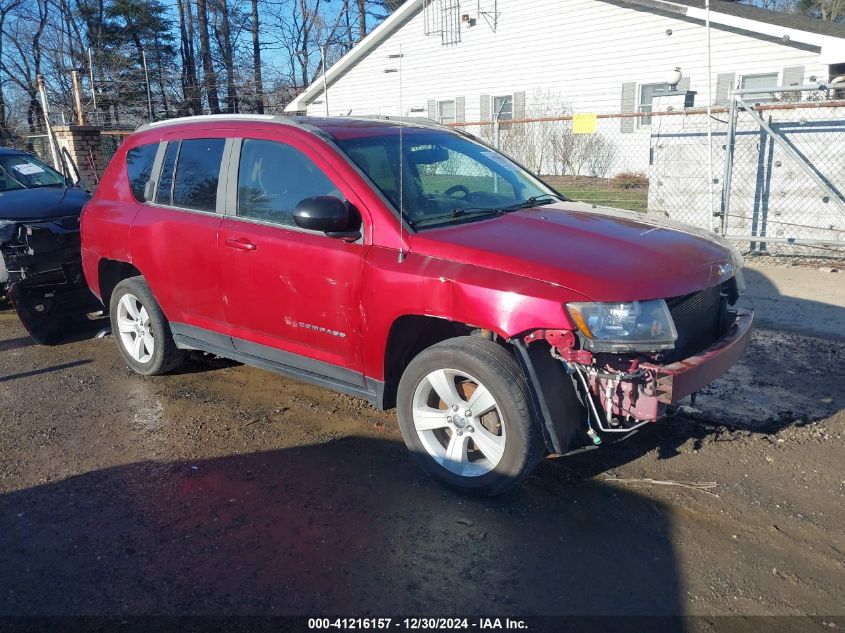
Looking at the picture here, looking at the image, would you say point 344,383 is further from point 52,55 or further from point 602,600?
point 52,55

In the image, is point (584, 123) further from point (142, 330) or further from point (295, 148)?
point (142, 330)

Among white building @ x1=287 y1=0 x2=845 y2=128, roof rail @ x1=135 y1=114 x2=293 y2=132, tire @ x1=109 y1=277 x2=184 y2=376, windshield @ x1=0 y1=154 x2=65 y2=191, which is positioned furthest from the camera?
white building @ x1=287 y1=0 x2=845 y2=128

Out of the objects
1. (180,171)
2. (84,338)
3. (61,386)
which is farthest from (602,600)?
(84,338)

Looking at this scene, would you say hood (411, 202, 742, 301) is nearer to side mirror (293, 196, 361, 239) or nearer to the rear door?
side mirror (293, 196, 361, 239)

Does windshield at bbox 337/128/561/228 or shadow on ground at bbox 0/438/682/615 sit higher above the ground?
windshield at bbox 337/128/561/228

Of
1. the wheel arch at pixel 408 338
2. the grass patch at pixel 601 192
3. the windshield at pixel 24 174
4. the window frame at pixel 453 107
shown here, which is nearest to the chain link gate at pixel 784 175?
the grass patch at pixel 601 192

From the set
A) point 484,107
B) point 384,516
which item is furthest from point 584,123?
point 484,107

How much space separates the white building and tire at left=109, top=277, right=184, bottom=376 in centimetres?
1096

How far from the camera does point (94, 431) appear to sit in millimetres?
4773

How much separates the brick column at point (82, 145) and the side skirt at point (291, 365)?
1008 cm

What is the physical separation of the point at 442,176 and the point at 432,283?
1.19 m

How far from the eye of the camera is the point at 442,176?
4.50 m

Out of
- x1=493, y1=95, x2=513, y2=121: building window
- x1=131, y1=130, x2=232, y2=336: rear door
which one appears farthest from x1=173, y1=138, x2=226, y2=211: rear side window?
x1=493, y1=95, x2=513, y2=121: building window

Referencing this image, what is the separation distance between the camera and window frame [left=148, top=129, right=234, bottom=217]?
467 cm
